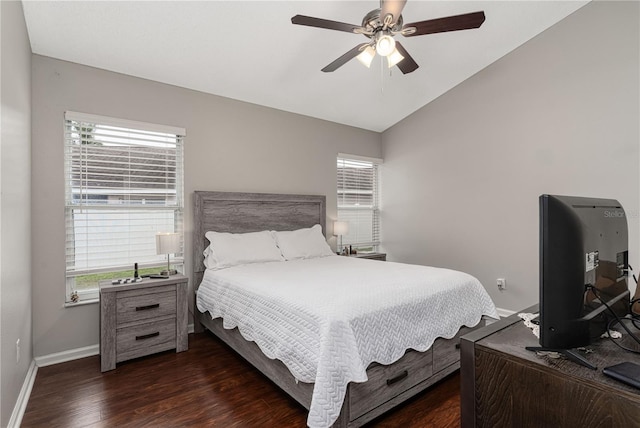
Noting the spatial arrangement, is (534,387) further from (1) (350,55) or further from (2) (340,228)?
(2) (340,228)

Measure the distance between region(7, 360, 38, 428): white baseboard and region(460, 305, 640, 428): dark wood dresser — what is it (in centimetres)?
241

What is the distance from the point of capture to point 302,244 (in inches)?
149

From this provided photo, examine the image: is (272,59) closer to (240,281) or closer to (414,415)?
(240,281)

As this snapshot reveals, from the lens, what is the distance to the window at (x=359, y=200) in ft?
15.8

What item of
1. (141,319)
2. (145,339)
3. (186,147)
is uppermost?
(186,147)

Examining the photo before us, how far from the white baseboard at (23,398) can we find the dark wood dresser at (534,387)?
2406 mm

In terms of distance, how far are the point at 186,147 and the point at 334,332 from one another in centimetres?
261

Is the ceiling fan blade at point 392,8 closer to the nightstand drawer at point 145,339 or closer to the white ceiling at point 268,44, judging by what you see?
the white ceiling at point 268,44

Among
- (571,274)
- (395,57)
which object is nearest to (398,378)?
(571,274)

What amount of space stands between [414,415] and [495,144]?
3.12 meters

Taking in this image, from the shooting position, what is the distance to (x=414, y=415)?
200 centimetres

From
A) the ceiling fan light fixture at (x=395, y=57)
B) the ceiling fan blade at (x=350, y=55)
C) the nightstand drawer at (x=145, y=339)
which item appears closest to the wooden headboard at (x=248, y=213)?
the nightstand drawer at (x=145, y=339)

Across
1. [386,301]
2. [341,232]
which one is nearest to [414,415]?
[386,301]

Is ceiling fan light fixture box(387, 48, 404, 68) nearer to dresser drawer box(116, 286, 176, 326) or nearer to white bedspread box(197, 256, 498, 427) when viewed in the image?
white bedspread box(197, 256, 498, 427)
